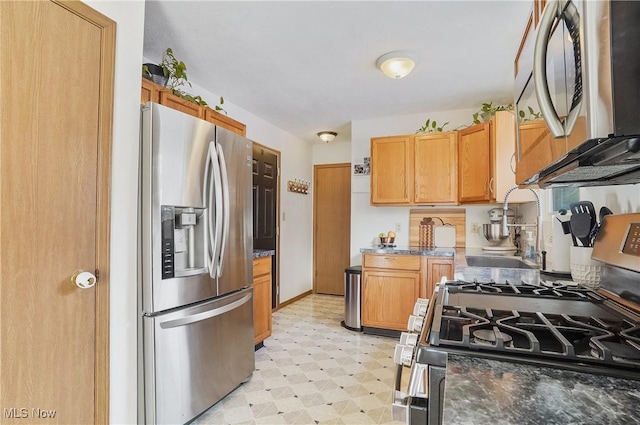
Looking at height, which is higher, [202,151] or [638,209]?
[202,151]

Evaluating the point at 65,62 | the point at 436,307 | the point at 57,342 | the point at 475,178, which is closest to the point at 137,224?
the point at 57,342

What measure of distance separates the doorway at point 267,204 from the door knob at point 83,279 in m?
2.39

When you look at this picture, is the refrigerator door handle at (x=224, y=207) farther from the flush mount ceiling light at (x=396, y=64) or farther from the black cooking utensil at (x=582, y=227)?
the black cooking utensil at (x=582, y=227)

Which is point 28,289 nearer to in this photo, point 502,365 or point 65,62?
point 65,62

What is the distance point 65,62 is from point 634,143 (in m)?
1.80

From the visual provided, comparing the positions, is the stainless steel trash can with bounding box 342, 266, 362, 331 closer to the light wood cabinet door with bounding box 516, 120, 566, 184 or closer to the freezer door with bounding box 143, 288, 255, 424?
the freezer door with bounding box 143, 288, 255, 424

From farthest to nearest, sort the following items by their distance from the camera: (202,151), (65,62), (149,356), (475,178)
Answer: (475,178) < (202,151) < (149,356) < (65,62)

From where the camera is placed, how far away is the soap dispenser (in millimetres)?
2506

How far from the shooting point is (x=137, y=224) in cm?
164

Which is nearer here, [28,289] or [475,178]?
[28,289]

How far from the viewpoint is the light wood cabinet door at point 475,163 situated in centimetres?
307

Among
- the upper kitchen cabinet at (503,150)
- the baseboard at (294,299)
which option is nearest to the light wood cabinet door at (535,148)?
the upper kitchen cabinet at (503,150)

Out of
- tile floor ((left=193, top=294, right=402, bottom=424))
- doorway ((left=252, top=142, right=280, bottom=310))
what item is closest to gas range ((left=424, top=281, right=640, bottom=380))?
tile floor ((left=193, top=294, right=402, bottom=424))

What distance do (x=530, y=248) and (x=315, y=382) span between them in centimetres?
198
